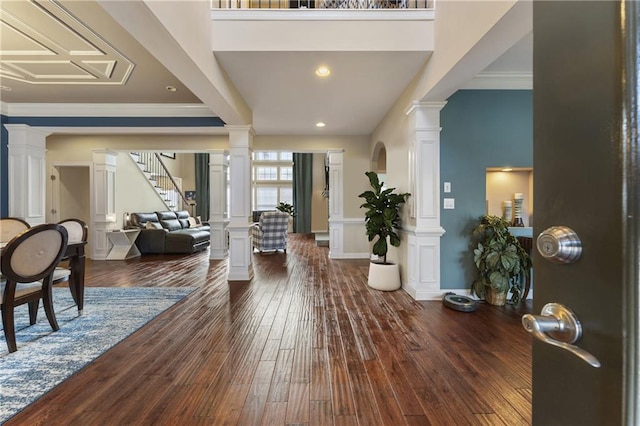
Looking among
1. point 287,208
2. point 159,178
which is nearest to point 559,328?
point 159,178

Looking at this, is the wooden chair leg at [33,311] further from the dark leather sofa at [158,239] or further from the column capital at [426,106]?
the column capital at [426,106]

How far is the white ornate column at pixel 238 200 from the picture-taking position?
4.24 m

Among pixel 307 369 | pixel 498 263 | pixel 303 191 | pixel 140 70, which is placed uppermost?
pixel 140 70

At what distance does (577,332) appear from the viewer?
45 cm

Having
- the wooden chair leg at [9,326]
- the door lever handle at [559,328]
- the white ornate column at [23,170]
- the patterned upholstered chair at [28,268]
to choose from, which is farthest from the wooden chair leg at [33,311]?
the door lever handle at [559,328]

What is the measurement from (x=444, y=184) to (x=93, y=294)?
14.7 feet

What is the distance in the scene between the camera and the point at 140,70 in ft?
10.8

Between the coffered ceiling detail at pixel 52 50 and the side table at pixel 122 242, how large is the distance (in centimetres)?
317

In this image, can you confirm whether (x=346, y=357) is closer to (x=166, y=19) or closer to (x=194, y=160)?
(x=166, y=19)

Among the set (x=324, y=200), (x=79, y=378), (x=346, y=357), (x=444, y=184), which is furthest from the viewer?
(x=324, y=200)

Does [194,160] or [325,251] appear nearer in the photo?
[325,251]

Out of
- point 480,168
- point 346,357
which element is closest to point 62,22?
point 346,357

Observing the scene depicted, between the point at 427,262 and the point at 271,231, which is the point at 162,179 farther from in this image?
the point at 427,262

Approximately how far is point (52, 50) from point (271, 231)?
4639 millimetres
